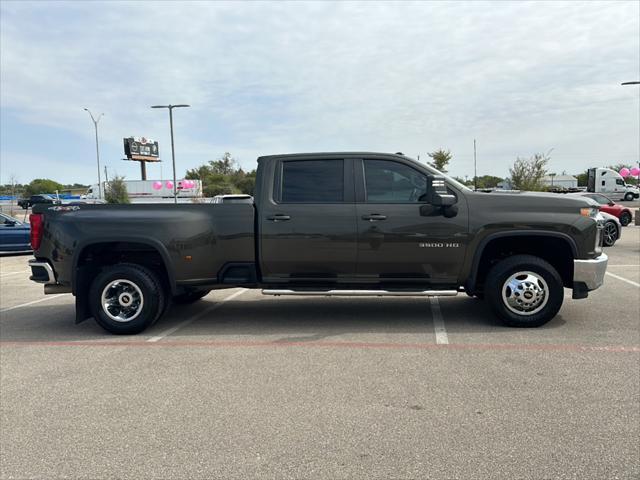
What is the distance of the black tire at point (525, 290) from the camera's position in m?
5.54

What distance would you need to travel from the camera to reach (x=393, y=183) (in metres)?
5.72

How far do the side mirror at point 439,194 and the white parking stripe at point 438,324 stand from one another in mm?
1400

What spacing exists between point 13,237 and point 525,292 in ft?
47.7

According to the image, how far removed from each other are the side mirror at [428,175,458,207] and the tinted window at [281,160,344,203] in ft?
3.28

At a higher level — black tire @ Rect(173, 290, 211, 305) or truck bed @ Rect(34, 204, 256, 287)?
truck bed @ Rect(34, 204, 256, 287)

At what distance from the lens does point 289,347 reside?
512 centimetres

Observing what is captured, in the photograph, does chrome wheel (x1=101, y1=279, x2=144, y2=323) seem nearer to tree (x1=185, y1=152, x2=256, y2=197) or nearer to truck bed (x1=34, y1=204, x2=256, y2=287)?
truck bed (x1=34, y1=204, x2=256, y2=287)

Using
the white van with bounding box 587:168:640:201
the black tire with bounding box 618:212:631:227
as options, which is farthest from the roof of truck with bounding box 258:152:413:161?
the white van with bounding box 587:168:640:201

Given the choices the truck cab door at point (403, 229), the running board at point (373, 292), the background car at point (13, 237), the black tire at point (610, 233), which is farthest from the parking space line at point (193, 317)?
the black tire at point (610, 233)

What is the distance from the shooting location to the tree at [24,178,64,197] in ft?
Answer: 364

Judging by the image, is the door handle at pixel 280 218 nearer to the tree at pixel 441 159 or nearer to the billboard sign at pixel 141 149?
the tree at pixel 441 159

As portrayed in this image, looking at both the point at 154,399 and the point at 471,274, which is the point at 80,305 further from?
the point at 471,274

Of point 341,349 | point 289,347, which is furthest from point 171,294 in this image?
point 341,349

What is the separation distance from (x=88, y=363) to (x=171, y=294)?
1.41m
